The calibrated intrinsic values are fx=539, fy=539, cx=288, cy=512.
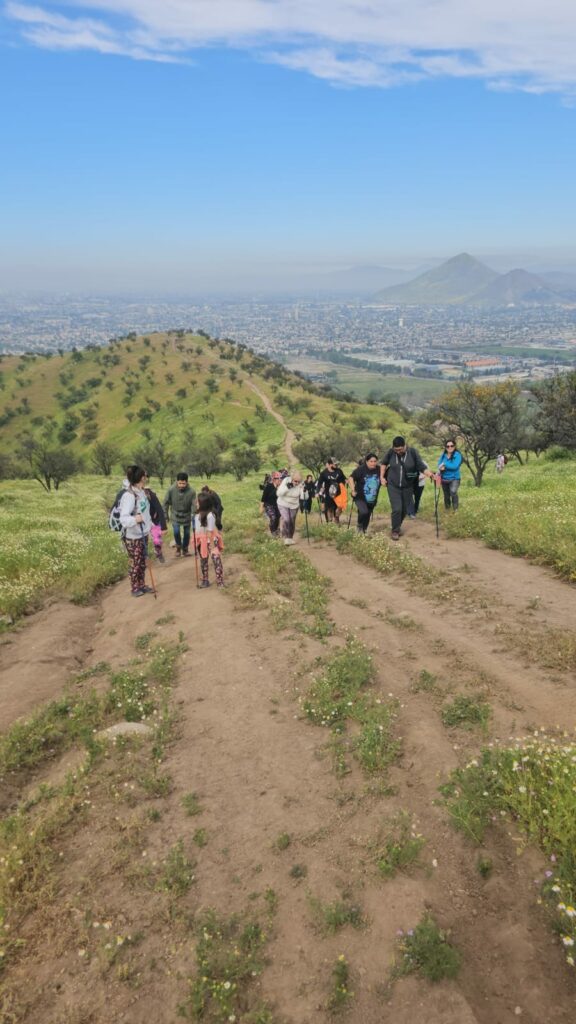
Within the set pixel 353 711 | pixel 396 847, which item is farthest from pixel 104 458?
pixel 396 847

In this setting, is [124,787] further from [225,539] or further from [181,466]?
[181,466]

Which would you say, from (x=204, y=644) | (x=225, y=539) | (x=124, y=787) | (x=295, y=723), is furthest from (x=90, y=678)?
(x=225, y=539)

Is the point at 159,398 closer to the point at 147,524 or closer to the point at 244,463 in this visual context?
the point at 244,463

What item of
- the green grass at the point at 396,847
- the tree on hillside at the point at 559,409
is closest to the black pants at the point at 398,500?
the green grass at the point at 396,847

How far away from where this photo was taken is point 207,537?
13992mm

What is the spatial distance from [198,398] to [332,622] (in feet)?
378

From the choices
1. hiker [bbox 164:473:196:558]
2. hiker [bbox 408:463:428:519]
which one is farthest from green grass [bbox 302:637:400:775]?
hiker [bbox 408:463:428:519]

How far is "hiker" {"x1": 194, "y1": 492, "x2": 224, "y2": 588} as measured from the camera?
44.9ft

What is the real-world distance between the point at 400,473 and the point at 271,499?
4613mm

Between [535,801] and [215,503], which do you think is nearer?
[535,801]

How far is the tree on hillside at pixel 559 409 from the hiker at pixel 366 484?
24272 millimetres

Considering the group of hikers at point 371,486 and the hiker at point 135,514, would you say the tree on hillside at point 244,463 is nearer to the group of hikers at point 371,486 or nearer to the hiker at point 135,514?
the group of hikers at point 371,486

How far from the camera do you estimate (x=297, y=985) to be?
4613 millimetres

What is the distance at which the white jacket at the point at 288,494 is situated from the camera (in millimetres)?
17031
